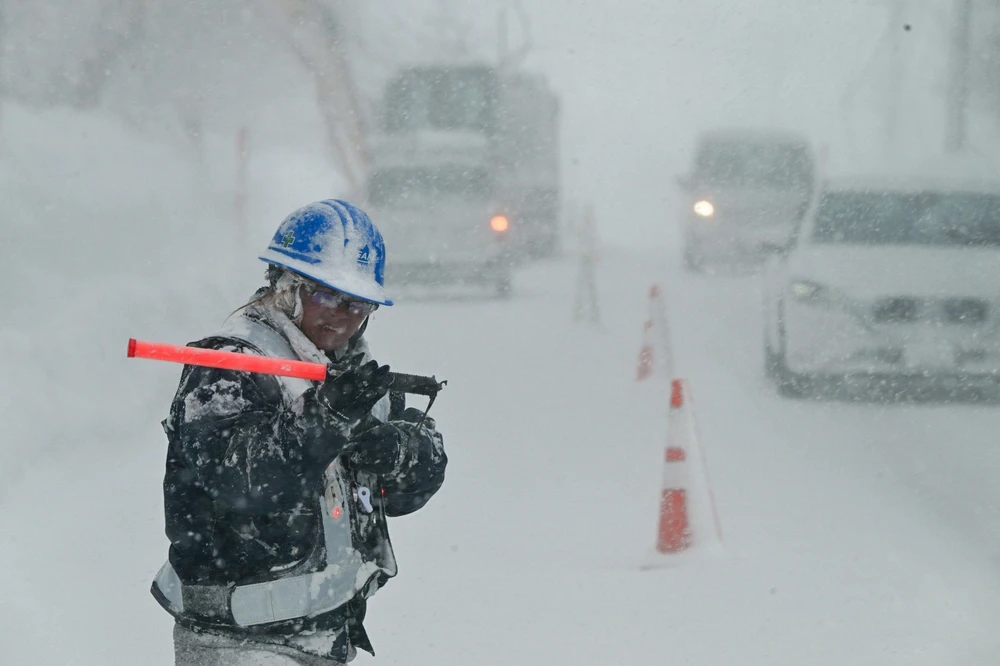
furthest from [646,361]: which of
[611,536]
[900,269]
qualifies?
[611,536]

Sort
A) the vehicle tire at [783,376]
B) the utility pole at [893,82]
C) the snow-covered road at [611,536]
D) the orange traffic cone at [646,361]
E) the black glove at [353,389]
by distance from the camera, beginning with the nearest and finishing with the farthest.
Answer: the black glove at [353,389], the snow-covered road at [611,536], the vehicle tire at [783,376], the orange traffic cone at [646,361], the utility pole at [893,82]

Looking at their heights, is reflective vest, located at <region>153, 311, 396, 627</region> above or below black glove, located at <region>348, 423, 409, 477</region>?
below

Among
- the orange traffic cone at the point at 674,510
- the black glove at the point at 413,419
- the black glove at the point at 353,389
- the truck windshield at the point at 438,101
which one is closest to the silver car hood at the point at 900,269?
the orange traffic cone at the point at 674,510

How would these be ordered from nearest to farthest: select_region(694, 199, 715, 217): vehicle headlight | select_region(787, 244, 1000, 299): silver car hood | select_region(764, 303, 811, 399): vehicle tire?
1. select_region(787, 244, 1000, 299): silver car hood
2. select_region(764, 303, 811, 399): vehicle tire
3. select_region(694, 199, 715, 217): vehicle headlight

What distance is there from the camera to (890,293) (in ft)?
22.8

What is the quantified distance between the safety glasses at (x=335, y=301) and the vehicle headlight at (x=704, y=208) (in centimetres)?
947

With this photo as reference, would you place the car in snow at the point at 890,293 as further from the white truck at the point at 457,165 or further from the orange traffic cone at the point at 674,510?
the white truck at the point at 457,165

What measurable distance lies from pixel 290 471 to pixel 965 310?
20.5ft

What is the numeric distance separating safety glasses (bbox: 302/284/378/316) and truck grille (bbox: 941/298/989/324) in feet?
19.1

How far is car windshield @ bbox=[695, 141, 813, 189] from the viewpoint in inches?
406

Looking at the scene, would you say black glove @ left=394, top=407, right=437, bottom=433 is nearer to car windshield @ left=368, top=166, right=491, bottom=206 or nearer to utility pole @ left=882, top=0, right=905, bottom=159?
car windshield @ left=368, top=166, right=491, bottom=206

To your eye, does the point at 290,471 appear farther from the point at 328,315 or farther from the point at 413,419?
the point at 413,419

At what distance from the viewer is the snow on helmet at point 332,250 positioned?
1.90 meters

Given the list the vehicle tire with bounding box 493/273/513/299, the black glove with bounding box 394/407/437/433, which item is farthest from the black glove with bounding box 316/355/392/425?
the vehicle tire with bounding box 493/273/513/299
